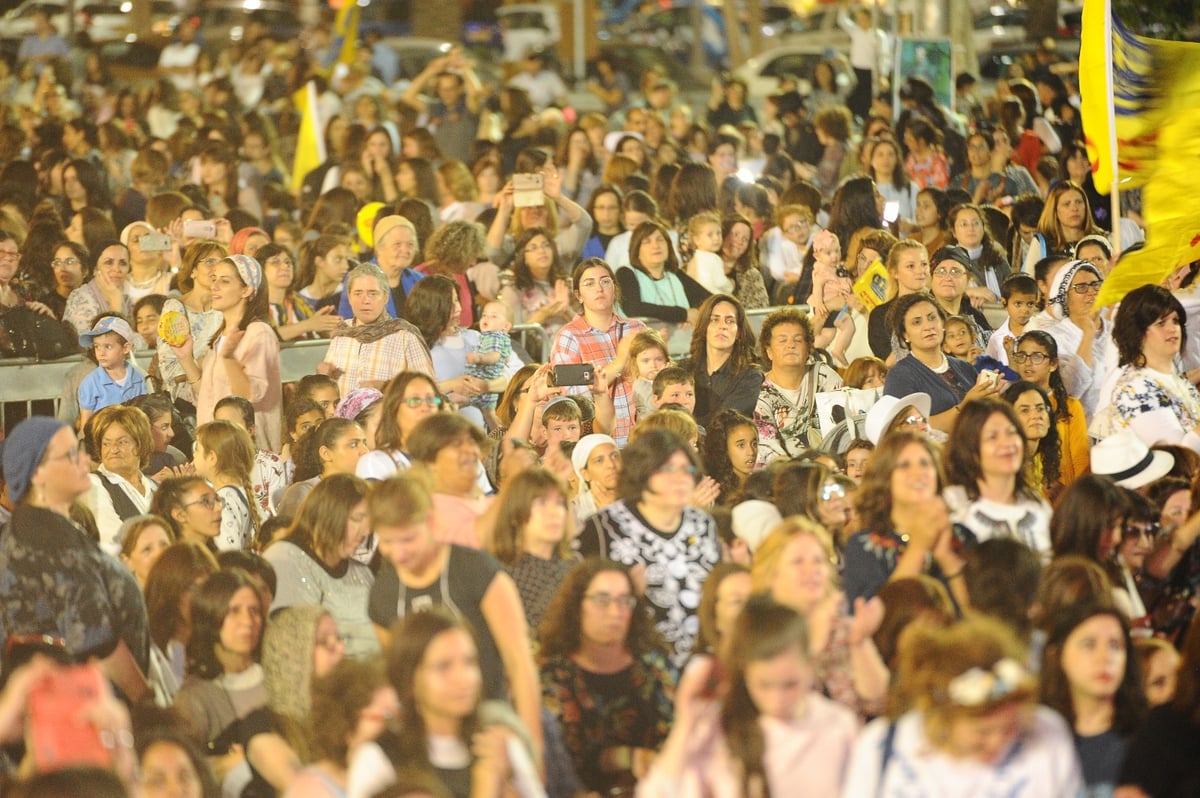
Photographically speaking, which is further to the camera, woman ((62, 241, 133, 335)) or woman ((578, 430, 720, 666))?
woman ((62, 241, 133, 335))

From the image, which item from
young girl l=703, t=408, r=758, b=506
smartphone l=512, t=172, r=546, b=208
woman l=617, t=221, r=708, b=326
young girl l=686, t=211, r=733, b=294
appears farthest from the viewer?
smartphone l=512, t=172, r=546, b=208

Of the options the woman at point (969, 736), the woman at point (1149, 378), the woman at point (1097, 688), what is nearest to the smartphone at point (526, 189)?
the woman at point (1149, 378)

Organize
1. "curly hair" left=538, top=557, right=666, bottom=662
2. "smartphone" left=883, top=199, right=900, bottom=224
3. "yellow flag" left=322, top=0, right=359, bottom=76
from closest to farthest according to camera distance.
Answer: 1. "curly hair" left=538, top=557, right=666, bottom=662
2. "smartphone" left=883, top=199, right=900, bottom=224
3. "yellow flag" left=322, top=0, right=359, bottom=76

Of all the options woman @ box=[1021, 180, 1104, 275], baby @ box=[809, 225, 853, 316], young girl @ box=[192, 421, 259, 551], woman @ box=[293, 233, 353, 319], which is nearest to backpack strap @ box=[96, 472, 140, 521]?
young girl @ box=[192, 421, 259, 551]

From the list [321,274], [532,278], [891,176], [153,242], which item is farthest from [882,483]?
[891,176]

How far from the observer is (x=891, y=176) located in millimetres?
14461

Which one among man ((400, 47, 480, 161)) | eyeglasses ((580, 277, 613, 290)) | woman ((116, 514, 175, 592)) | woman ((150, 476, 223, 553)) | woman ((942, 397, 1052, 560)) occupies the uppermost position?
woman ((942, 397, 1052, 560))

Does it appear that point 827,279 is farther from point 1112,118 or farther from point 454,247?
point 454,247

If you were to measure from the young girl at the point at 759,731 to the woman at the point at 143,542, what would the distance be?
2.66m

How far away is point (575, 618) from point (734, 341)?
12.1 ft

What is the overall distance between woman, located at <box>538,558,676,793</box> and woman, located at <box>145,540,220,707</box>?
1.31m

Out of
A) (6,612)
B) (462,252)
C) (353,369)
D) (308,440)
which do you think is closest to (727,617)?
(6,612)

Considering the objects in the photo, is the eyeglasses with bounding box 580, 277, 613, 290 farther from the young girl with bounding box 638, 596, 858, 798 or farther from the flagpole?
the young girl with bounding box 638, 596, 858, 798

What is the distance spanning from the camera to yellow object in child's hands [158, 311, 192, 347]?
9.88 meters
